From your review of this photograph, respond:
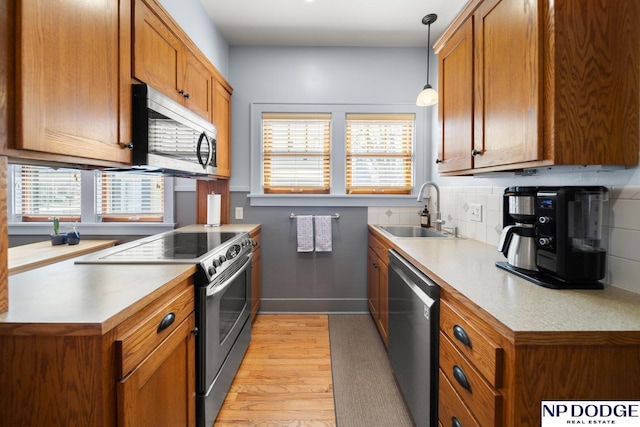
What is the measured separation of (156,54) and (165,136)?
44cm

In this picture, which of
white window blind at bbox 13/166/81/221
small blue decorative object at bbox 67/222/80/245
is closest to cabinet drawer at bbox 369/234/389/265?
small blue decorative object at bbox 67/222/80/245

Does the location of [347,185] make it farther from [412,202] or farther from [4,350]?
[4,350]

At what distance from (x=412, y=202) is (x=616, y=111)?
7.30ft

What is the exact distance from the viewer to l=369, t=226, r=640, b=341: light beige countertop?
871 mm

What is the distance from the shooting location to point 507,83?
4.54 feet

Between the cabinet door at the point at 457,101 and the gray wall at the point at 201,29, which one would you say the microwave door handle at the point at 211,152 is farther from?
the cabinet door at the point at 457,101

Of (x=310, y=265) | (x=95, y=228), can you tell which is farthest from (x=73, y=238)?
(x=310, y=265)

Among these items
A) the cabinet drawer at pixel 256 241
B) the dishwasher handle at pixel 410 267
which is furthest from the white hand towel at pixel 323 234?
the dishwasher handle at pixel 410 267

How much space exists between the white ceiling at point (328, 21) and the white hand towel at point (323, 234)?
5.60 feet

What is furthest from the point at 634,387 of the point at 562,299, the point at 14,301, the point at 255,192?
the point at 255,192

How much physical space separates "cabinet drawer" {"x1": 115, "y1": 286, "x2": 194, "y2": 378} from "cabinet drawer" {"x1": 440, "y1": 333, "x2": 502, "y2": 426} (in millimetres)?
1047

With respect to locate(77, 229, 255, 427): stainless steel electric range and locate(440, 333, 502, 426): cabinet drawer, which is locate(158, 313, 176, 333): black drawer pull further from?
locate(440, 333, 502, 426): cabinet drawer

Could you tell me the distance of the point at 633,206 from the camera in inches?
45.4

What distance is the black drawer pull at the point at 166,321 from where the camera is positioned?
118 centimetres
